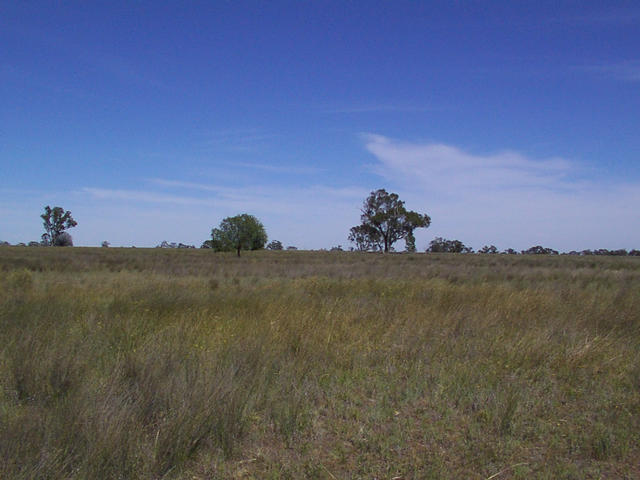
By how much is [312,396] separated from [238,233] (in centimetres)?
4547

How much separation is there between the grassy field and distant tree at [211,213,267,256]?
41.6m

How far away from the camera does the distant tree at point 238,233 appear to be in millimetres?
48562

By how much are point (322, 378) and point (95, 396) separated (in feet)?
7.03

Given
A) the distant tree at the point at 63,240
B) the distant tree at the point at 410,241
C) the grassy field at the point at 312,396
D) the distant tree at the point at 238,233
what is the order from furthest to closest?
the distant tree at the point at 63,240 → the distant tree at the point at 410,241 → the distant tree at the point at 238,233 → the grassy field at the point at 312,396

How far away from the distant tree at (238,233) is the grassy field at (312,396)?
41.6 m

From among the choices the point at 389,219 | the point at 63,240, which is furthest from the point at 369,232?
the point at 63,240

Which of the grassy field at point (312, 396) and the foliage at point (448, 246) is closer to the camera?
the grassy field at point (312, 396)

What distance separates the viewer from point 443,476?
304 cm

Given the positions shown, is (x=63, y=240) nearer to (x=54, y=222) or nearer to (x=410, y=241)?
(x=54, y=222)

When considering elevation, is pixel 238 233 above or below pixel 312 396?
above

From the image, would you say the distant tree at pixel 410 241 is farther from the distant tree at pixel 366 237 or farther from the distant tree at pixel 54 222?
the distant tree at pixel 54 222

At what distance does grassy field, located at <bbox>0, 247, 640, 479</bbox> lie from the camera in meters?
3.10

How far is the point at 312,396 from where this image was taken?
4.18 meters

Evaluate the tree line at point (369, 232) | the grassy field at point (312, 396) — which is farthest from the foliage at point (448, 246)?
the grassy field at point (312, 396)
